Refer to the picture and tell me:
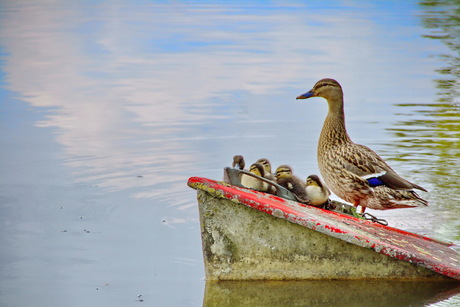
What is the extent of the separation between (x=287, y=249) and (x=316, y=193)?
1.18 m

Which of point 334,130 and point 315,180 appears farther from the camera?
point 334,130

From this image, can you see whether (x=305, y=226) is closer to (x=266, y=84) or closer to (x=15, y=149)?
(x=15, y=149)

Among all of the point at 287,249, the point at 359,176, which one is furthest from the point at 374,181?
the point at 287,249

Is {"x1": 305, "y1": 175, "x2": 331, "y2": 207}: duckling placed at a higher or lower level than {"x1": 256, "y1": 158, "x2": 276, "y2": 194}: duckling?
lower

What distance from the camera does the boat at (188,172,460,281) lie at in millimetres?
5965

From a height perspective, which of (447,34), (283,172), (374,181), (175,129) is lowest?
(447,34)

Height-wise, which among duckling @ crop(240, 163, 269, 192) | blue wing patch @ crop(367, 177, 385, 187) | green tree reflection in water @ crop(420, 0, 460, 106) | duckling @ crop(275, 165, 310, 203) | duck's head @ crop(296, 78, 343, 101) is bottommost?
green tree reflection in water @ crop(420, 0, 460, 106)

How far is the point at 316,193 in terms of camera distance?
7.13m

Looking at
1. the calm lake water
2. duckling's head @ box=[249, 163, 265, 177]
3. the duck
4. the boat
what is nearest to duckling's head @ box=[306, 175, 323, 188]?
duckling's head @ box=[249, 163, 265, 177]

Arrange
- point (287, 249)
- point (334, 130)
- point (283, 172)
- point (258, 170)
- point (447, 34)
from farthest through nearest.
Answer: point (447, 34) < point (334, 130) < point (283, 172) < point (258, 170) < point (287, 249)

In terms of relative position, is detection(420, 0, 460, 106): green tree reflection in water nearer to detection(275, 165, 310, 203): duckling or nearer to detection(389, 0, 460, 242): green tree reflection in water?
detection(389, 0, 460, 242): green tree reflection in water

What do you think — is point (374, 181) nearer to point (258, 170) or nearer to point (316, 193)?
point (316, 193)

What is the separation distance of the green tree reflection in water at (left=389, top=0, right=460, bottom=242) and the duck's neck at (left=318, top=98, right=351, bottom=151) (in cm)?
99

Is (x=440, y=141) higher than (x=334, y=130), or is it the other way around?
(x=334, y=130)
